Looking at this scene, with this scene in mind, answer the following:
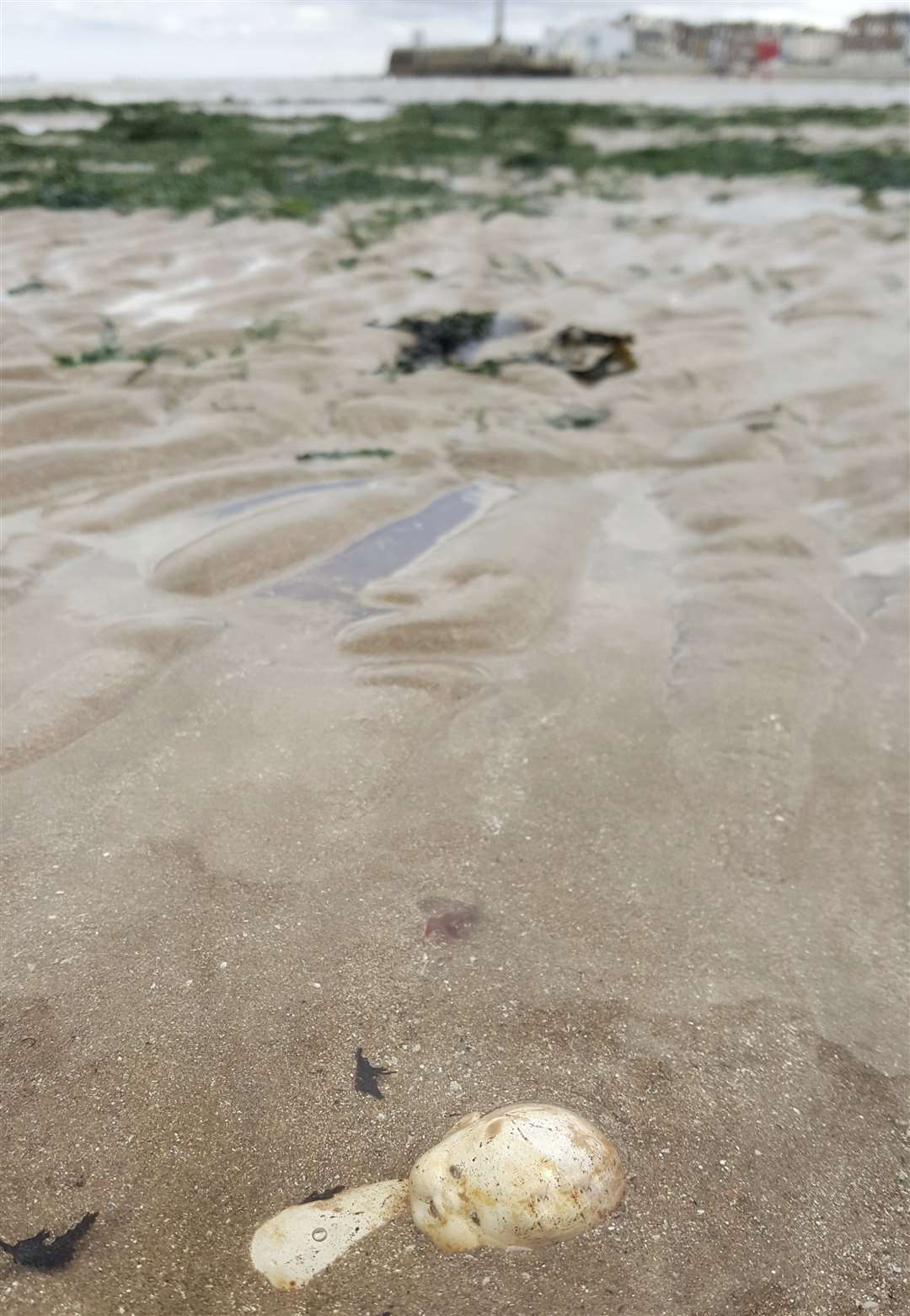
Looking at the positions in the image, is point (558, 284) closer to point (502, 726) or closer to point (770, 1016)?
point (502, 726)

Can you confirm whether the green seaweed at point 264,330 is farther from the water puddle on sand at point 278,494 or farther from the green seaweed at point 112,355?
the water puddle on sand at point 278,494

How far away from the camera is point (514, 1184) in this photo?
1308 mm

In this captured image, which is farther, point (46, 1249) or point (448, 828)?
point (448, 828)

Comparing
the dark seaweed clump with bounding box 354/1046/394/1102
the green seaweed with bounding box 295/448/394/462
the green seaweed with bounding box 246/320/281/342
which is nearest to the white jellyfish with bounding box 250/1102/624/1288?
the dark seaweed clump with bounding box 354/1046/394/1102

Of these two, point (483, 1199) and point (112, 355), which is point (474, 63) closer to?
point (112, 355)

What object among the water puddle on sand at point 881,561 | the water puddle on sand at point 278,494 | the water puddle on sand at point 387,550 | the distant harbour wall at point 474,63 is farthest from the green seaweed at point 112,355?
the distant harbour wall at point 474,63

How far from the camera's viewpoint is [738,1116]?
61.1 inches

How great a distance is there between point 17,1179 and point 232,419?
314 centimetres

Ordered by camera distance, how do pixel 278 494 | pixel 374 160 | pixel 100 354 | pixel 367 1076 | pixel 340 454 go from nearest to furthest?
pixel 367 1076 < pixel 278 494 < pixel 340 454 < pixel 100 354 < pixel 374 160

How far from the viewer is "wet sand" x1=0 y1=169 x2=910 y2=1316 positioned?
142 cm

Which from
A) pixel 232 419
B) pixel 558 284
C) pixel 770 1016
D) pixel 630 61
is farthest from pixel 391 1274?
pixel 630 61

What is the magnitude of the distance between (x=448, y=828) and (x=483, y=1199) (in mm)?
844

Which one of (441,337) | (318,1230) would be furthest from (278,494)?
(318,1230)

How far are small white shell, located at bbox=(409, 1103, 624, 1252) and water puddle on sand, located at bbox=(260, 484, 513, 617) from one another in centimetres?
165
